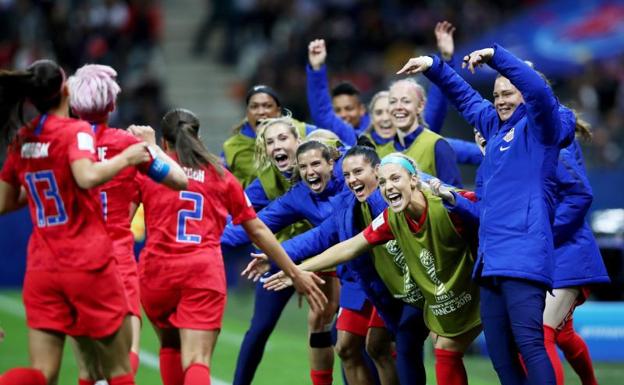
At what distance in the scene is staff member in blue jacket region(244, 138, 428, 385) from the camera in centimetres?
744

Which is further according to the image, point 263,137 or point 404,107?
point 404,107

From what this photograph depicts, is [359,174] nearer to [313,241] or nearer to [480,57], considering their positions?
[313,241]

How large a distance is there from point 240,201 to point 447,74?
1467mm

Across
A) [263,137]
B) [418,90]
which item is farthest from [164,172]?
[418,90]

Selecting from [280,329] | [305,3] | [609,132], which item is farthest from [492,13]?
[280,329]

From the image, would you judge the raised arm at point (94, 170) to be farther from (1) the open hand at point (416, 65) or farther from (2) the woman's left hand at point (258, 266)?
(1) the open hand at point (416, 65)

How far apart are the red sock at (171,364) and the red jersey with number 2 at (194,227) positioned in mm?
542

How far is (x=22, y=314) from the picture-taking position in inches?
592

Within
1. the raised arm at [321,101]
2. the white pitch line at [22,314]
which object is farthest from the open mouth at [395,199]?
the white pitch line at [22,314]

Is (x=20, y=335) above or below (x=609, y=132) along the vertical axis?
below

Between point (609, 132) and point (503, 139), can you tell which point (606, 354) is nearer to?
point (503, 139)

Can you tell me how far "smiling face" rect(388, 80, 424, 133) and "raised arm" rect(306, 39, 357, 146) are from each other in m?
1.05

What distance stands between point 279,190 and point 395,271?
1.58 m

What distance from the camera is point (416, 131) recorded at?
880cm
